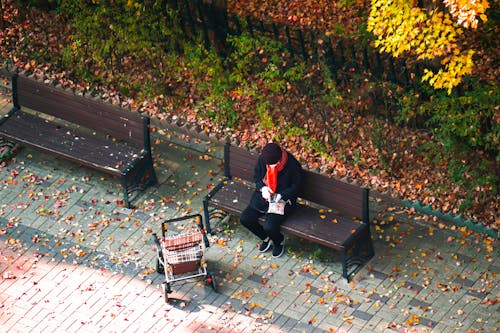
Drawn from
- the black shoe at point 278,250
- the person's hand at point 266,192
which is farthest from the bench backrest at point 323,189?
the black shoe at point 278,250

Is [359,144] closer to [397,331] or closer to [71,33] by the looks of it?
[397,331]

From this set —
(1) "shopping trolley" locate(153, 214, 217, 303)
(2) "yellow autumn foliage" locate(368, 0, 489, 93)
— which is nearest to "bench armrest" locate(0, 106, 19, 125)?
(1) "shopping trolley" locate(153, 214, 217, 303)

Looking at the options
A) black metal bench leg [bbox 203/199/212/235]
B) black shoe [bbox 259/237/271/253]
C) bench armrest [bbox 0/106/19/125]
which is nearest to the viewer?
black shoe [bbox 259/237/271/253]

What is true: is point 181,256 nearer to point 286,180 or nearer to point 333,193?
point 286,180

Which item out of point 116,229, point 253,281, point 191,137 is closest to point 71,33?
point 191,137

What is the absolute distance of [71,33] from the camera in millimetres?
16828

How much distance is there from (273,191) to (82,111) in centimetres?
311

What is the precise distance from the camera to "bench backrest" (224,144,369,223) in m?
12.6

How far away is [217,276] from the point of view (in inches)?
511

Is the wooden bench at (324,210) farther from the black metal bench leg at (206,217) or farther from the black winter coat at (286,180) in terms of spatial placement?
the black winter coat at (286,180)

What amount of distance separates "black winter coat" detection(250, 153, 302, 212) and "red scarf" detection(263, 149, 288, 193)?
0.05m

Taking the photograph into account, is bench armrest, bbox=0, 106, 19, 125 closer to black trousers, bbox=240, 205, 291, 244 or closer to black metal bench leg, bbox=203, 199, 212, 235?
black metal bench leg, bbox=203, 199, 212, 235

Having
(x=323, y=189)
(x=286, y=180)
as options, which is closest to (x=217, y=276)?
(x=286, y=180)

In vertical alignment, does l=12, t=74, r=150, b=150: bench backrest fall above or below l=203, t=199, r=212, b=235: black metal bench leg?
above
